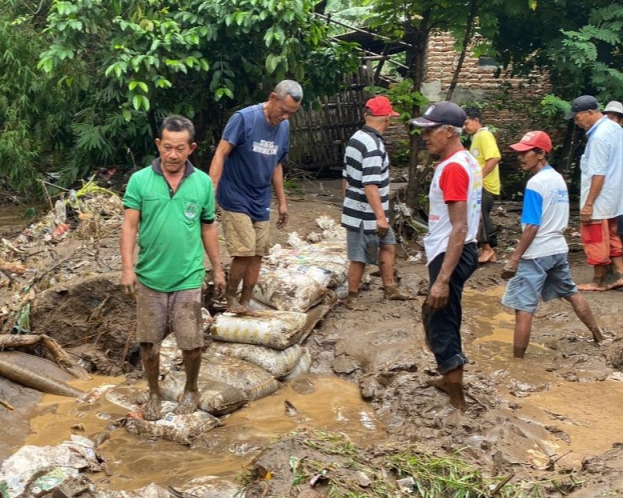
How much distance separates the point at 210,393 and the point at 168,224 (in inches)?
45.2

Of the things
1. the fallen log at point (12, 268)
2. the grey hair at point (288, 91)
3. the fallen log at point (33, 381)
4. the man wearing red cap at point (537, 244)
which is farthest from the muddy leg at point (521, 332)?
the fallen log at point (12, 268)

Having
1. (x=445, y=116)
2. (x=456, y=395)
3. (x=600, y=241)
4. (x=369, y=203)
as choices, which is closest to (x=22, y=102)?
(x=369, y=203)

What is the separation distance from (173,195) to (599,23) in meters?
7.06

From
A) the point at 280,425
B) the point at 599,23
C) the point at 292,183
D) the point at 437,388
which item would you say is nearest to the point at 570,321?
the point at 437,388

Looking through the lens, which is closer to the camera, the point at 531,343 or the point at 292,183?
the point at 531,343

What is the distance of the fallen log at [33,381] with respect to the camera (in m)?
5.26

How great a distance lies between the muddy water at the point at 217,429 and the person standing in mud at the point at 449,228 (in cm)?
72

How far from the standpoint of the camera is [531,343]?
6.36 meters

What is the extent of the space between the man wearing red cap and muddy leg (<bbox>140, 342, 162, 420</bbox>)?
260 cm

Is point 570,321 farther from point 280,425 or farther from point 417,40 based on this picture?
point 417,40

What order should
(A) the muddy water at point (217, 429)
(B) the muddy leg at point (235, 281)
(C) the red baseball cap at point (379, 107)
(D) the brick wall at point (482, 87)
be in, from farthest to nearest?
(D) the brick wall at point (482, 87) → (C) the red baseball cap at point (379, 107) → (B) the muddy leg at point (235, 281) → (A) the muddy water at point (217, 429)

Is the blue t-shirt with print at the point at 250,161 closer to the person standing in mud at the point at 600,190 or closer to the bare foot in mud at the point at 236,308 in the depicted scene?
the bare foot in mud at the point at 236,308

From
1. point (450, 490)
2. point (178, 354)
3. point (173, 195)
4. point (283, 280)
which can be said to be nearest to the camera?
point (450, 490)

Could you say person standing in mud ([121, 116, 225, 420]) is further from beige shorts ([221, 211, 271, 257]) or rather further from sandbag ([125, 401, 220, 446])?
beige shorts ([221, 211, 271, 257])
